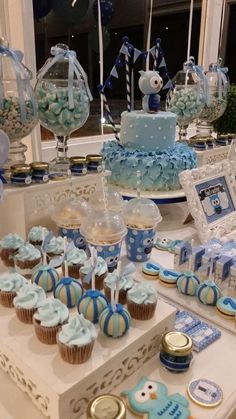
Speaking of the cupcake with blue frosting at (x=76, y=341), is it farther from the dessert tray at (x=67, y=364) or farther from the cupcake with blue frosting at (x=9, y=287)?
the cupcake with blue frosting at (x=9, y=287)

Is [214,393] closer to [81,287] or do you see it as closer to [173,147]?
[81,287]

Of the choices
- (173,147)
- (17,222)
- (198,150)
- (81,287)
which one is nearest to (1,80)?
(17,222)

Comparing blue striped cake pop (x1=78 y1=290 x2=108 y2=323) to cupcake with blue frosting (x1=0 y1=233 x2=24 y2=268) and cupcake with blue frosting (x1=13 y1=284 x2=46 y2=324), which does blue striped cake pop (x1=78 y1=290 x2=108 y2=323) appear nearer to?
cupcake with blue frosting (x1=13 y1=284 x2=46 y2=324)

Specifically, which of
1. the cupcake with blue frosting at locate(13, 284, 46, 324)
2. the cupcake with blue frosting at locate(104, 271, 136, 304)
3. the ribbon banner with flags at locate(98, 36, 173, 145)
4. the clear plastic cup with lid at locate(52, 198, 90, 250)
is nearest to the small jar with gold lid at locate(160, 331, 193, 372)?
the cupcake with blue frosting at locate(104, 271, 136, 304)

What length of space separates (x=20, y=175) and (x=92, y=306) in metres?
0.45

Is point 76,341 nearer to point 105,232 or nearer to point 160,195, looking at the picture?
point 105,232

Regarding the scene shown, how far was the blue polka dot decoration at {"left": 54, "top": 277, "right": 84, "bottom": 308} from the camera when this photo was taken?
746 mm

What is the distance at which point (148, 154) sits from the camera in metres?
1.31

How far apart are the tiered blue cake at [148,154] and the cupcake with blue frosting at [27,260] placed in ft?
1.76

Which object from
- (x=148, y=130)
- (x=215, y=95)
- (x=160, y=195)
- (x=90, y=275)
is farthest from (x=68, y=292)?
(x=215, y=95)

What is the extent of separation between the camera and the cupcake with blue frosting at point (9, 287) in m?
0.75

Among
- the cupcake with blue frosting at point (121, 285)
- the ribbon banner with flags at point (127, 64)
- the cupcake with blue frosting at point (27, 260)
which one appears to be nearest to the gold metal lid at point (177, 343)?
the cupcake with blue frosting at point (121, 285)

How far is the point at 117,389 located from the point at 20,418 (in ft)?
0.55

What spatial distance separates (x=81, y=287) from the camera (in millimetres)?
772
